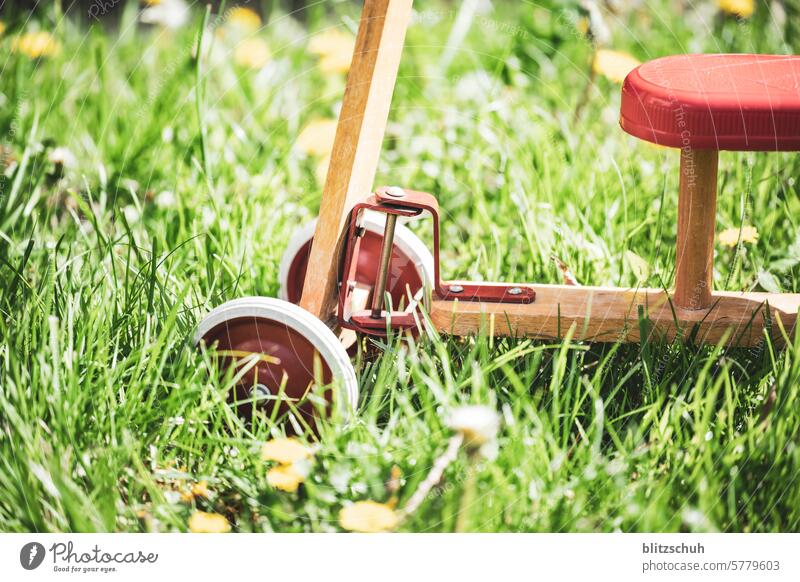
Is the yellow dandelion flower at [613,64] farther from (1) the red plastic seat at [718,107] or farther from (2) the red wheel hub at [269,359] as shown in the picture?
(2) the red wheel hub at [269,359]

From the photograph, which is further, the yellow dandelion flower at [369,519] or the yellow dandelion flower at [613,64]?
the yellow dandelion flower at [613,64]

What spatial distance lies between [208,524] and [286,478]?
88mm

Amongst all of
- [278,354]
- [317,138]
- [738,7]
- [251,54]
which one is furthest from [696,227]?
[251,54]

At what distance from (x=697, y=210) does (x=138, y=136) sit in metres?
0.95

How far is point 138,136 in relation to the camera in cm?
164

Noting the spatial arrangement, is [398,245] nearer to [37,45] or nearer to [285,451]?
[285,451]

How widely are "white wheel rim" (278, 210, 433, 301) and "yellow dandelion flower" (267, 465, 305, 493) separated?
0.31 m

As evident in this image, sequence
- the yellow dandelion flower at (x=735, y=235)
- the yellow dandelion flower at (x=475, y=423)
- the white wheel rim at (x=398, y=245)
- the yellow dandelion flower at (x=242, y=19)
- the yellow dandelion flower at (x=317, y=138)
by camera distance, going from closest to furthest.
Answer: the yellow dandelion flower at (x=475, y=423), the white wheel rim at (x=398, y=245), the yellow dandelion flower at (x=735, y=235), the yellow dandelion flower at (x=317, y=138), the yellow dandelion flower at (x=242, y=19)

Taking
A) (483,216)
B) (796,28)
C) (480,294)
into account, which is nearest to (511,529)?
(480,294)

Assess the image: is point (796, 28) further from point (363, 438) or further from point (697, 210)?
point (363, 438)

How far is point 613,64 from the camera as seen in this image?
1.77m

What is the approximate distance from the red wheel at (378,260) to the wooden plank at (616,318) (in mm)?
76

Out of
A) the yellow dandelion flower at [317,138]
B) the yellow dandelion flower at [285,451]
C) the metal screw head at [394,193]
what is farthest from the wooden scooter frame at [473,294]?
the yellow dandelion flower at [317,138]

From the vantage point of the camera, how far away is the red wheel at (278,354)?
105 centimetres
